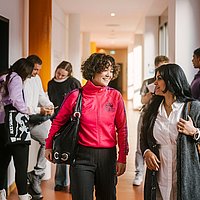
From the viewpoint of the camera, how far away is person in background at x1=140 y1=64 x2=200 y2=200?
2.42 meters

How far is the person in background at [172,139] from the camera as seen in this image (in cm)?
242

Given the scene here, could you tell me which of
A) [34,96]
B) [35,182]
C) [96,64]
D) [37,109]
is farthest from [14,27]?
[96,64]

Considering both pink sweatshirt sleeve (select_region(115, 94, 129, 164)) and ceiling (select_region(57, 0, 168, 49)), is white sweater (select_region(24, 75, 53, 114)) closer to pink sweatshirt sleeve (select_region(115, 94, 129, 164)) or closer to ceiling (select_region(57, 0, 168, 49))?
pink sweatshirt sleeve (select_region(115, 94, 129, 164))

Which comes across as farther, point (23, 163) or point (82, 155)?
point (23, 163)

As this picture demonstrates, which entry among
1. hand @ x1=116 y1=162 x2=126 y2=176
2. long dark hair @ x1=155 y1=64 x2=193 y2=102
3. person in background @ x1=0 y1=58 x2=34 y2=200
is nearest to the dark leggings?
person in background @ x1=0 y1=58 x2=34 y2=200

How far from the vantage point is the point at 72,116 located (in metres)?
2.76

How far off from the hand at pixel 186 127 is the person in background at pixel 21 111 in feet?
6.15

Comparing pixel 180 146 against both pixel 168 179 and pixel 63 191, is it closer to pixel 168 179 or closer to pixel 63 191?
pixel 168 179

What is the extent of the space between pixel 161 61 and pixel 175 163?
279 cm

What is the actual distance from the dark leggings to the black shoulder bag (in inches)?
45.4

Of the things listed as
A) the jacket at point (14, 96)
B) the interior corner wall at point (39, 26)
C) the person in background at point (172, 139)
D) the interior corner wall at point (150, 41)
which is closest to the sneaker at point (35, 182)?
the jacket at point (14, 96)

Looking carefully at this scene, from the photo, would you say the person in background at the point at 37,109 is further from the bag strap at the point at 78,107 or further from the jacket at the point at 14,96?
the bag strap at the point at 78,107

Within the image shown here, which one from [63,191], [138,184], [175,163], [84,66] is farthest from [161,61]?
[175,163]

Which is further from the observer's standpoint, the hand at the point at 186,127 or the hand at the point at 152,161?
the hand at the point at 152,161
